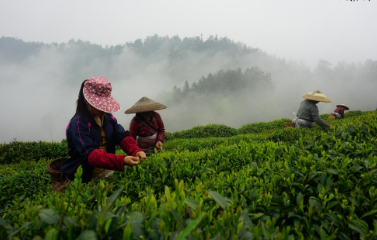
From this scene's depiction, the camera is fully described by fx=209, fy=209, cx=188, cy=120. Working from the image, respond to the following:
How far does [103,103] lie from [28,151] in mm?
8322

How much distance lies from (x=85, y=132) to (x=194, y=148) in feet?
18.9

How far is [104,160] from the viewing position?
2.50m

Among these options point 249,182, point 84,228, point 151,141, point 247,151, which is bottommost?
point 151,141

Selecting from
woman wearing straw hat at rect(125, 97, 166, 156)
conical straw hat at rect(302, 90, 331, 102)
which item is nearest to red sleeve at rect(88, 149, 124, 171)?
woman wearing straw hat at rect(125, 97, 166, 156)

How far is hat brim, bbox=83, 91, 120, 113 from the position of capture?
2.60 metres

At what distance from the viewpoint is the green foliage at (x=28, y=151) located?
8469 mm

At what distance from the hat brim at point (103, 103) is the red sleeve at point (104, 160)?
1.74ft

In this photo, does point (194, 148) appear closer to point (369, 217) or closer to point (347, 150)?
point (347, 150)

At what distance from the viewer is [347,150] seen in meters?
2.50

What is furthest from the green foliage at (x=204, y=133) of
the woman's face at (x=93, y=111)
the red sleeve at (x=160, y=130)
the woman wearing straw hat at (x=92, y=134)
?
the woman's face at (x=93, y=111)

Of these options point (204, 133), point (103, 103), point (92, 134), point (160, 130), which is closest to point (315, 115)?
point (160, 130)

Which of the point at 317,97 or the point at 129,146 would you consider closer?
the point at 129,146

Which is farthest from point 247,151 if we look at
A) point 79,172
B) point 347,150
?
point 79,172

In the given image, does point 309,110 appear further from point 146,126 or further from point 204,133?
point 204,133
